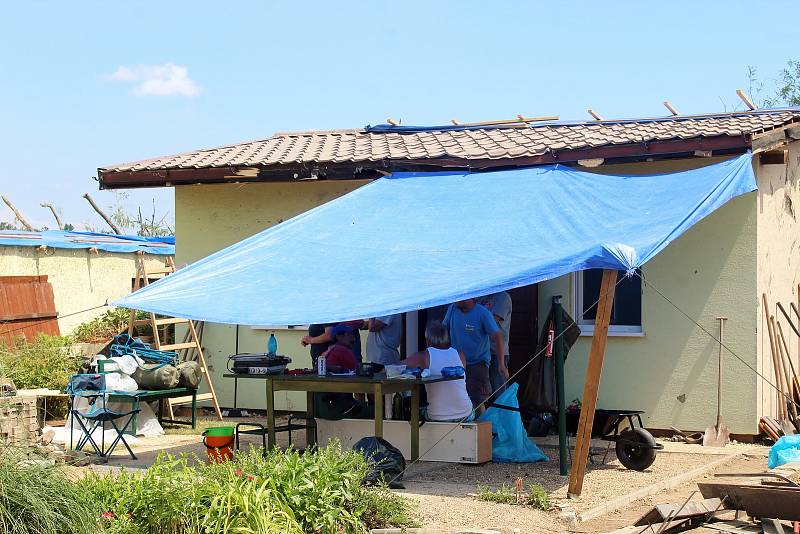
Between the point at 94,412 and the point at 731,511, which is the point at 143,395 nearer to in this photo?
the point at 94,412

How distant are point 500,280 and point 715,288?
13.2ft

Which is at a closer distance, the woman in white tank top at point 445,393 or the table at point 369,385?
the table at point 369,385

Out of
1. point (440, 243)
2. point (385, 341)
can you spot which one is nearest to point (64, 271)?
point (385, 341)

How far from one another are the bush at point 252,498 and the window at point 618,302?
5228 mm

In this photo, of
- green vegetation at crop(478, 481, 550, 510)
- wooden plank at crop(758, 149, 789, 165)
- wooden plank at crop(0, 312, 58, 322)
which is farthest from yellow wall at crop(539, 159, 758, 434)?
wooden plank at crop(0, 312, 58, 322)

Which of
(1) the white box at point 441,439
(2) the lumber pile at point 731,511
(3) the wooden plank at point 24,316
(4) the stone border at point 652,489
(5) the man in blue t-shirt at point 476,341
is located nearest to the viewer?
(2) the lumber pile at point 731,511

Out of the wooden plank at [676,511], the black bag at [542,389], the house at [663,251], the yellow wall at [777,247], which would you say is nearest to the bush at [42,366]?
the house at [663,251]

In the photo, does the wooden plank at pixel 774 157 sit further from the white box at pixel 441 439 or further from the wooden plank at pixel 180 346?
the wooden plank at pixel 180 346

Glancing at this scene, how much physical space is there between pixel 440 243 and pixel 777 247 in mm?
4348

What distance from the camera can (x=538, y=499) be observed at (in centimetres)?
754

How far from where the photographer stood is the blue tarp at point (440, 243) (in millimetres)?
7852

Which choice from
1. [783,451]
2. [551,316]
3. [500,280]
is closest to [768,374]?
[783,451]

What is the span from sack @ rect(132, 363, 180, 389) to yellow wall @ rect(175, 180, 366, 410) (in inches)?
91.1

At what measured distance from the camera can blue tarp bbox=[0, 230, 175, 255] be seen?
17062 mm
